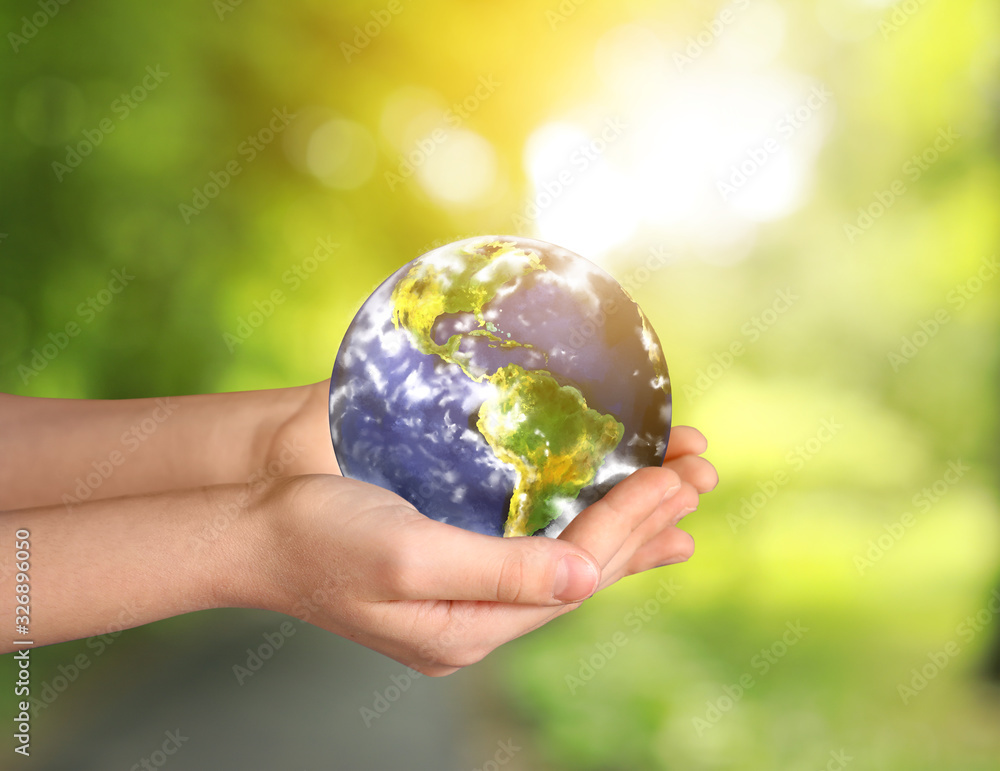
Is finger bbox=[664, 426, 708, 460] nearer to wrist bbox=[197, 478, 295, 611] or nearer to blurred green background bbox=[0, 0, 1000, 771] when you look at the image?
wrist bbox=[197, 478, 295, 611]

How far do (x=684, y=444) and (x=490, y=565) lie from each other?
2.86ft

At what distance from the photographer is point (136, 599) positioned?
1.26 m

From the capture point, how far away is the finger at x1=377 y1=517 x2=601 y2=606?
1069 millimetres

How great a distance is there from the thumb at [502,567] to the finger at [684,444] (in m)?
0.77

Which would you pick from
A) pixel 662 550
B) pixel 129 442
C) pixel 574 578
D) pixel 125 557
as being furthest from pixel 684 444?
pixel 129 442

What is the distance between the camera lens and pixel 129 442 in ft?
6.36

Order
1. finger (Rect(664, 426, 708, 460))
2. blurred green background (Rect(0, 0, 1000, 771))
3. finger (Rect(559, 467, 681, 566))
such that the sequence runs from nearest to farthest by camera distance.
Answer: finger (Rect(559, 467, 681, 566)) → finger (Rect(664, 426, 708, 460)) → blurred green background (Rect(0, 0, 1000, 771))

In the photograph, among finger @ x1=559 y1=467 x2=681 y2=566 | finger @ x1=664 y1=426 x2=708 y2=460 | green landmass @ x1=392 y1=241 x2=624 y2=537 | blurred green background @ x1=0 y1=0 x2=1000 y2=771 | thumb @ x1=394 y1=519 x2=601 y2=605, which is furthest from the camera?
blurred green background @ x1=0 y1=0 x2=1000 y2=771

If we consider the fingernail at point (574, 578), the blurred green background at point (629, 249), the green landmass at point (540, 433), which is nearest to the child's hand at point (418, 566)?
the fingernail at point (574, 578)

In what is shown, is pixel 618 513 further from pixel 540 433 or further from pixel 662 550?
Answer: pixel 662 550

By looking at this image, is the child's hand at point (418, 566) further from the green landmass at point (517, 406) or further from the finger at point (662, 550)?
the finger at point (662, 550)

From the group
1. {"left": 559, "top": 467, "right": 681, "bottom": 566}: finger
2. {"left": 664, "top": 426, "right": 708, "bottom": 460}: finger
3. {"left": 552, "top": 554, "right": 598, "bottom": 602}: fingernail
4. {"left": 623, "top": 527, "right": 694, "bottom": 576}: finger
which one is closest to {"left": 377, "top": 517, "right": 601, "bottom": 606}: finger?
{"left": 552, "top": 554, "right": 598, "bottom": 602}: fingernail

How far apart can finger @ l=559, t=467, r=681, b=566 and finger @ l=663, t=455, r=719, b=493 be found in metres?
0.37

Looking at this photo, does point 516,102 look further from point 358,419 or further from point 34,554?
point 34,554
